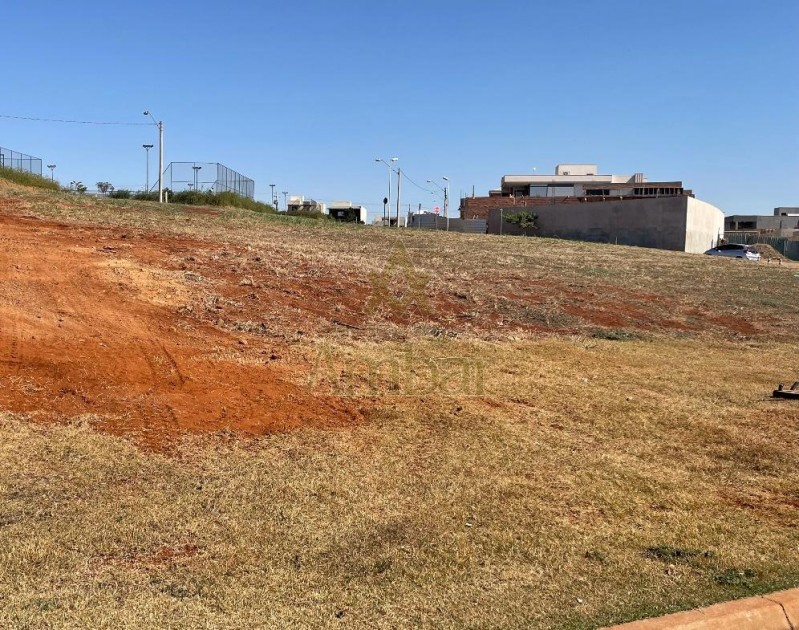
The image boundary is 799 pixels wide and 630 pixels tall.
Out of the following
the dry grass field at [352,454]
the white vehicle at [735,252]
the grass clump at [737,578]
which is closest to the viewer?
the dry grass field at [352,454]

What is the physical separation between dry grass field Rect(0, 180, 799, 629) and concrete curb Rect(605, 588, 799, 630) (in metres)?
0.13

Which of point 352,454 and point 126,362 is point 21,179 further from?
point 352,454

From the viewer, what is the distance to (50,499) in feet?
13.9

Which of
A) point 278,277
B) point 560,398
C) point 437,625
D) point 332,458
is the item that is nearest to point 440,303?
point 278,277

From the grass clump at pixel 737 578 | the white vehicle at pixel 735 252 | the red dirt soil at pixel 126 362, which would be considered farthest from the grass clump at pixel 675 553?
the white vehicle at pixel 735 252

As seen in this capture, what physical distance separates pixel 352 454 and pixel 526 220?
159 ft

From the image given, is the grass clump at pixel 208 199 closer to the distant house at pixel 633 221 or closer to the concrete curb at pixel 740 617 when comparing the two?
the distant house at pixel 633 221

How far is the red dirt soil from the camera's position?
588 centimetres

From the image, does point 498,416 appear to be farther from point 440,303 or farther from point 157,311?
point 440,303

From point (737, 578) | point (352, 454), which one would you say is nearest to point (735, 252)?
point (352, 454)

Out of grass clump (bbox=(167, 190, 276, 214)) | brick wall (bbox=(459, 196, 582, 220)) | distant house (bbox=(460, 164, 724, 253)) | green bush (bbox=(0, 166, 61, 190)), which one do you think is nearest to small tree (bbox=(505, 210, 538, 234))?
distant house (bbox=(460, 164, 724, 253))

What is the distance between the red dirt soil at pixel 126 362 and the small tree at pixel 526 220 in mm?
44278

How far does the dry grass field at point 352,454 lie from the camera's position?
3434 mm

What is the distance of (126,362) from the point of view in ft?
23.1
